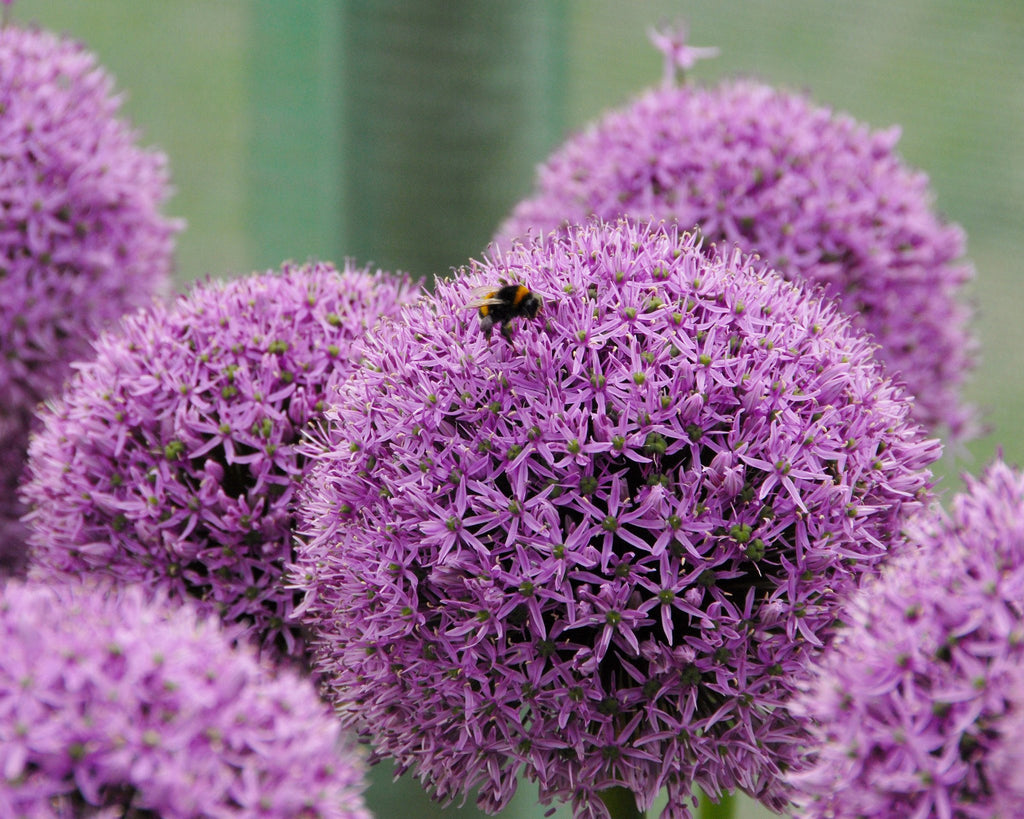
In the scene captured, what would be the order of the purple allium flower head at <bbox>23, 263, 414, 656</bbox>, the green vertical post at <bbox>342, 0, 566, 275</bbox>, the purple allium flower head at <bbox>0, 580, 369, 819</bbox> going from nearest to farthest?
the purple allium flower head at <bbox>0, 580, 369, 819</bbox>
the purple allium flower head at <bbox>23, 263, 414, 656</bbox>
the green vertical post at <bbox>342, 0, 566, 275</bbox>

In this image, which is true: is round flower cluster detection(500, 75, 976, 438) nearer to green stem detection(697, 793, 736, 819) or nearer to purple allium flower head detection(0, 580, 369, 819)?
green stem detection(697, 793, 736, 819)

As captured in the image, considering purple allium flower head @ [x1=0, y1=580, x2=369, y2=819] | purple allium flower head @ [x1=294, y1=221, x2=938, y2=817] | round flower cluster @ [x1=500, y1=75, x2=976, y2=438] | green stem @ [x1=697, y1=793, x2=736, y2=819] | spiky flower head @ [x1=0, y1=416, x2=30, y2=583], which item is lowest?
purple allium flower head @ [x1=0, y1=580, x2=369, y2=819]

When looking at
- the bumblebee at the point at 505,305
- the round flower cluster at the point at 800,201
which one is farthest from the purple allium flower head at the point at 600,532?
the round flower cluster at the point at 800,201

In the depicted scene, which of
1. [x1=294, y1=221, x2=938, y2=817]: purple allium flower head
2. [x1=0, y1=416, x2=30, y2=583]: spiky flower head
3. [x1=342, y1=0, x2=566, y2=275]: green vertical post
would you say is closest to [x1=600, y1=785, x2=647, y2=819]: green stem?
[x1=294, y1=221, x2=938, y2=817]: purple allium flower head

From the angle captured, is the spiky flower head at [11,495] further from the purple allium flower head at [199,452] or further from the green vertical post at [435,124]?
the green vertical post at [435,124]

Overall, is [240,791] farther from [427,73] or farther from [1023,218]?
[1023,218]

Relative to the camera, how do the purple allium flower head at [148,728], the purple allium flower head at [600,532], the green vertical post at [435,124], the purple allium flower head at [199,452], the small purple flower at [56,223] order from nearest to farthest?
the purple allium flower head at [148,728] → the purple allium flower head at [600,532] → the purple allium flower head at [199,452] → the small purple flower at [56,223] → the green vertical post at [435,124]

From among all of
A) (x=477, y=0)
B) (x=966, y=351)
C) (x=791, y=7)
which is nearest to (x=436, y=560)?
(x=966, y=351)
